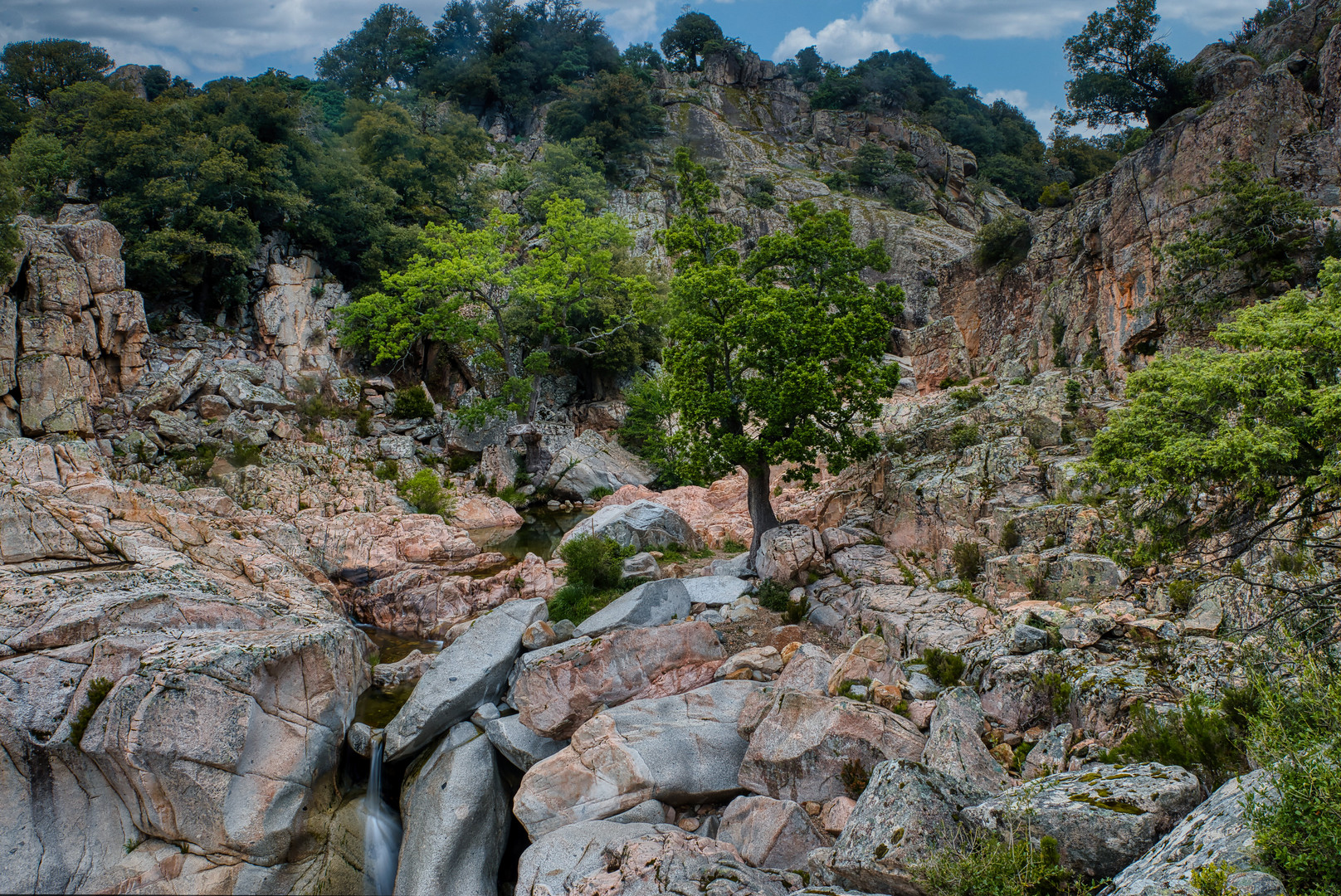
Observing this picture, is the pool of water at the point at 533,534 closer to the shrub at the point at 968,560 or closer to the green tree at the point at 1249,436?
the shrub at the point at 968,560

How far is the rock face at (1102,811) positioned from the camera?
5.83 meters

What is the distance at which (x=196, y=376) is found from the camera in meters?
27.4

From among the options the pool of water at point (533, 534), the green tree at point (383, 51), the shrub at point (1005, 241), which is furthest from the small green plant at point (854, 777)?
the green tree at point (383, 51)

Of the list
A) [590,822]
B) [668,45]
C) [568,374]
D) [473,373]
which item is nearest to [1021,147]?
[668,45]

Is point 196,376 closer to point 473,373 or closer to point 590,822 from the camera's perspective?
point 473,373

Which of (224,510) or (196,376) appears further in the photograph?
(196,376)

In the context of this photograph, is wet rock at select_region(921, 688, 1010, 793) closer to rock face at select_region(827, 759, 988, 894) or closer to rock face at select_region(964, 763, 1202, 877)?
rock face at select_region(827, 759, 988, 894)

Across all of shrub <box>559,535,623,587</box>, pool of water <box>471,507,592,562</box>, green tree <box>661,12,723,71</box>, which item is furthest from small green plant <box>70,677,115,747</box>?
green tree <box>661,12,723,71</box>

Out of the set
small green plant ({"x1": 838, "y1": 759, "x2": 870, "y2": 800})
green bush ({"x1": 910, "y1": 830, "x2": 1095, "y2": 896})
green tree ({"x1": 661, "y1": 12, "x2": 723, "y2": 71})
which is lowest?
small green plant ({"x1": 838, "y1": 759, "x2": 870, "y2": 800})

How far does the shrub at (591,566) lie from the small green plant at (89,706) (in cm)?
1020

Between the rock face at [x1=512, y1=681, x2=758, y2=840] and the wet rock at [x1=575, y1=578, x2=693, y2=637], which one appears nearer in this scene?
the rock face at [x1=512, y1=681, x2=758, y2=840]

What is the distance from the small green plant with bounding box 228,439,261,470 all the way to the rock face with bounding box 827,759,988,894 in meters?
25.7

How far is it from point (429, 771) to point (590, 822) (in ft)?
11.3

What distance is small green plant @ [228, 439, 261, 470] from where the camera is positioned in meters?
25.2
